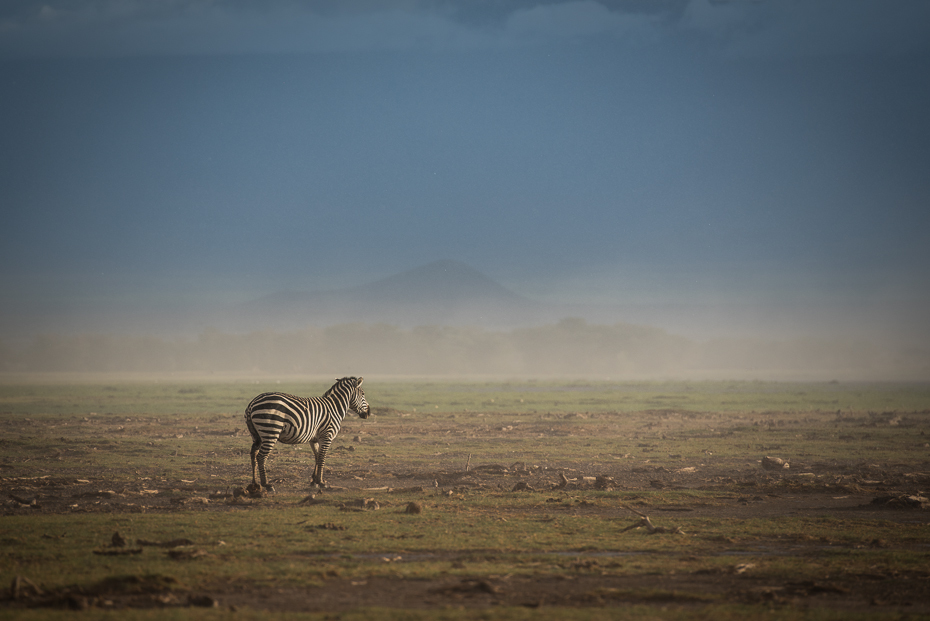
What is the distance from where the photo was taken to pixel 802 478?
72.1 ft

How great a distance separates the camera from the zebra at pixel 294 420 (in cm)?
1759

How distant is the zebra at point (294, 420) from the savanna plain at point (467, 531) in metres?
1.07

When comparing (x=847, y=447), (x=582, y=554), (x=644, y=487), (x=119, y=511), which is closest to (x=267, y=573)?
(x=582, y=554)

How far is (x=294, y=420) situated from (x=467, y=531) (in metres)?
6.11

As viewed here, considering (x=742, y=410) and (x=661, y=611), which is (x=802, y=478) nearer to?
(x=661, y=611)

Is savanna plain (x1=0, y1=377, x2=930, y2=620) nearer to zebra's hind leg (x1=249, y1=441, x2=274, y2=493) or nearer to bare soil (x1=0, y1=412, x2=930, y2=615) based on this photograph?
bare soil (x1=0, y1=412, x2=930, y2=615)

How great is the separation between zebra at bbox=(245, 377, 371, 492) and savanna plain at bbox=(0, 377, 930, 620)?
3.52 feet

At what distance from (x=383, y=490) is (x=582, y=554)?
7.68m

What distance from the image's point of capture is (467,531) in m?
13.9

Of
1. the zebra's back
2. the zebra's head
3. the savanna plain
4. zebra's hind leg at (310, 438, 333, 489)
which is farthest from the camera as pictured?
the zebra's head

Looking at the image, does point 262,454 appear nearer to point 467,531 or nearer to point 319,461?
point 319,461

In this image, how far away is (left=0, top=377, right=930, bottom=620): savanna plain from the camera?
31.4 ft

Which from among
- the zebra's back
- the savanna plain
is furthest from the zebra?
the savanna plain

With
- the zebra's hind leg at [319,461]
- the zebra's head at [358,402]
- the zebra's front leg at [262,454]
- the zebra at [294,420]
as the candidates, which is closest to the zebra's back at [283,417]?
the zebra at [294,420]
